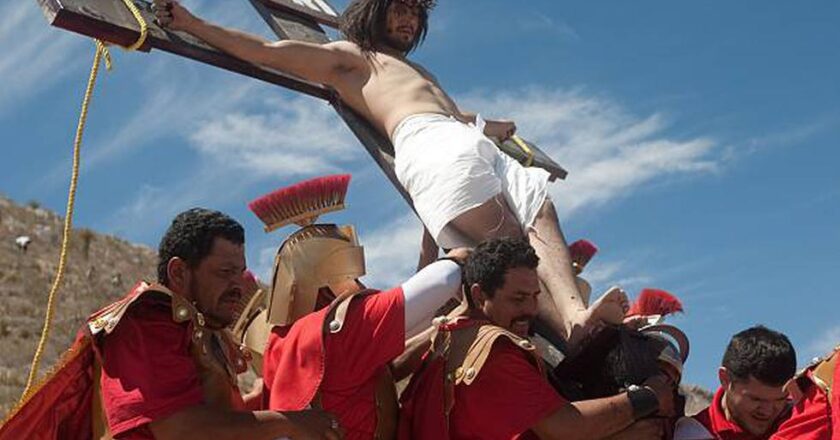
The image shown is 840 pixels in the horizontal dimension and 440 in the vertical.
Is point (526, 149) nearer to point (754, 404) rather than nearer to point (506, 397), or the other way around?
point (754, 404)

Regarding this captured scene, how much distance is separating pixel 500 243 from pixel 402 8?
1693mm

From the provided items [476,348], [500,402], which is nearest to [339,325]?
[476,348]

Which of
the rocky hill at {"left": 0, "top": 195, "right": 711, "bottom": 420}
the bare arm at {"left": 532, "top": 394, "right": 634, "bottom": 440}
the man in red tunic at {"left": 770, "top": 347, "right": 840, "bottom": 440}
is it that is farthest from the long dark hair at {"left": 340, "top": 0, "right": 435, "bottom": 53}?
the rocky hill at {"left": 0, "top": 195, "right": 711, "bottom": 420}

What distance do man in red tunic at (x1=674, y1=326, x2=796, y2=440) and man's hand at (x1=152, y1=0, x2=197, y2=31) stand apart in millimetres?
2438

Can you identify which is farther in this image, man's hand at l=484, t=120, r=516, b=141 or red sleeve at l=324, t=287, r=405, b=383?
man's hand at l=484, t=120, r=516, b=141

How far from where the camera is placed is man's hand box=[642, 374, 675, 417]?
4.30 meters

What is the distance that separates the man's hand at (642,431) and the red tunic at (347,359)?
774mm

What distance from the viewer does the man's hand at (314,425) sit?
388 centimetres

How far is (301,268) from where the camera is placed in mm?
4555

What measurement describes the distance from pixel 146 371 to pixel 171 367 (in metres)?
0.07

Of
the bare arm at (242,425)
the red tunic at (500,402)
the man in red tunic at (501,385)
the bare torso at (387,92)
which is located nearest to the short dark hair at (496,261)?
the man in red tunic at (501,385)

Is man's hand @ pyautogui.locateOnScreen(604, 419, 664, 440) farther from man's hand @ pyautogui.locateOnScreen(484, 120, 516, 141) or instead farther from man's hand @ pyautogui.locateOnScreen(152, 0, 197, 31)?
man's hand @ pyautogui.locateOnScreen(152, 0, 197, 31)

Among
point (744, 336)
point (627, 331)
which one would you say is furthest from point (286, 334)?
point (744, 336)

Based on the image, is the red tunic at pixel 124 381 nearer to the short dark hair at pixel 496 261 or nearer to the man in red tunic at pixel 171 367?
the man in red tunic at pixel 171 367
